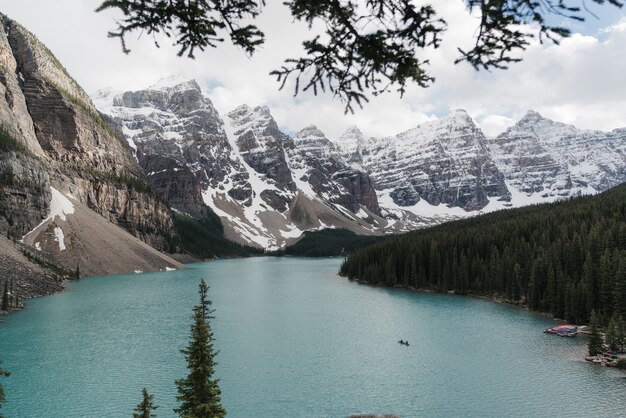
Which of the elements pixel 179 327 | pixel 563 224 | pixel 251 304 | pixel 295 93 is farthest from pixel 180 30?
pixel 563 224

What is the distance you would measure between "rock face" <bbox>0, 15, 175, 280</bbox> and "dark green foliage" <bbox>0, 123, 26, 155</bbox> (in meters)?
0.02

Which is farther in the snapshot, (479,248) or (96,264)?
(96,264)

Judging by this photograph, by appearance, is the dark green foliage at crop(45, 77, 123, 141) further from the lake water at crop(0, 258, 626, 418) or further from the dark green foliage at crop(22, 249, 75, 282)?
the lake water at crop(0, 258, 626, 418)

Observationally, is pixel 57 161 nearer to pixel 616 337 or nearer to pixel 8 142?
pixel 8 142

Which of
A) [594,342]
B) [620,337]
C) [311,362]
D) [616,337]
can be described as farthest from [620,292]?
[311,362]

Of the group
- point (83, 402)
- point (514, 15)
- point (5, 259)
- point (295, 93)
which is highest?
point (514, 15)

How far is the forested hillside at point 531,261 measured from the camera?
6209cm

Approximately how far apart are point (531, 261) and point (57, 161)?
459 ft

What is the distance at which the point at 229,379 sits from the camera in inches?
1403

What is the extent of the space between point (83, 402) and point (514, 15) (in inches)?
1336

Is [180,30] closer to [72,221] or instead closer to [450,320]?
[450,320]

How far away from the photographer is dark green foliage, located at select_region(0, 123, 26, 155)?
11276cm

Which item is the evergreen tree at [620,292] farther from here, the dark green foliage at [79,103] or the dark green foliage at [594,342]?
the dark green foliage at [79,103]

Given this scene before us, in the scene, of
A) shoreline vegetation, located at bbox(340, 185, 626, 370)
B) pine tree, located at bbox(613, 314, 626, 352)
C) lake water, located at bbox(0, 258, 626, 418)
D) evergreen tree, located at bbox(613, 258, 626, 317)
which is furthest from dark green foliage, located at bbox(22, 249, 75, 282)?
evergreen tree, located at bbox(613, 258, 626, 317)
